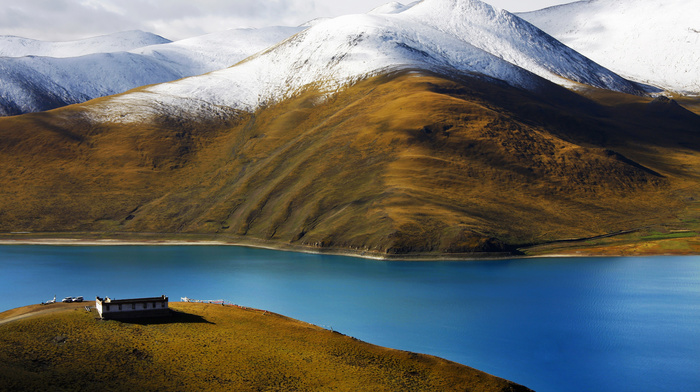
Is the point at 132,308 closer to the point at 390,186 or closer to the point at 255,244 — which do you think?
the point at 255,244

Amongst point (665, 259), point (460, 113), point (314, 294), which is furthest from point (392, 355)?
point (460, 113)

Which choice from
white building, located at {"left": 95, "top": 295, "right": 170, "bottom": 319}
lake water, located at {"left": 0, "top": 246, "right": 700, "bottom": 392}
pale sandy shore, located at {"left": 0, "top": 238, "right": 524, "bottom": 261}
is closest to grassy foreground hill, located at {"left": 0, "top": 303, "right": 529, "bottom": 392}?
white building, located at {"left": 95, "top": 295, "right": 170, "bottom": 319}

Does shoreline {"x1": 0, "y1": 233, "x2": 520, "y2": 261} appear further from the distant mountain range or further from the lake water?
the lake water

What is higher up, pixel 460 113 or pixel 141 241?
pixel 460 113

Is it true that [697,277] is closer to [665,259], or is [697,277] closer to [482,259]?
[665,259]

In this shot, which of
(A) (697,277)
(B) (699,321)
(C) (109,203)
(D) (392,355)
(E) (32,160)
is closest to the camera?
(D) (392,355)

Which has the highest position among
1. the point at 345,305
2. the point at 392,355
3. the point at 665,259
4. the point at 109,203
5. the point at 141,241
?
the point at 109,203
